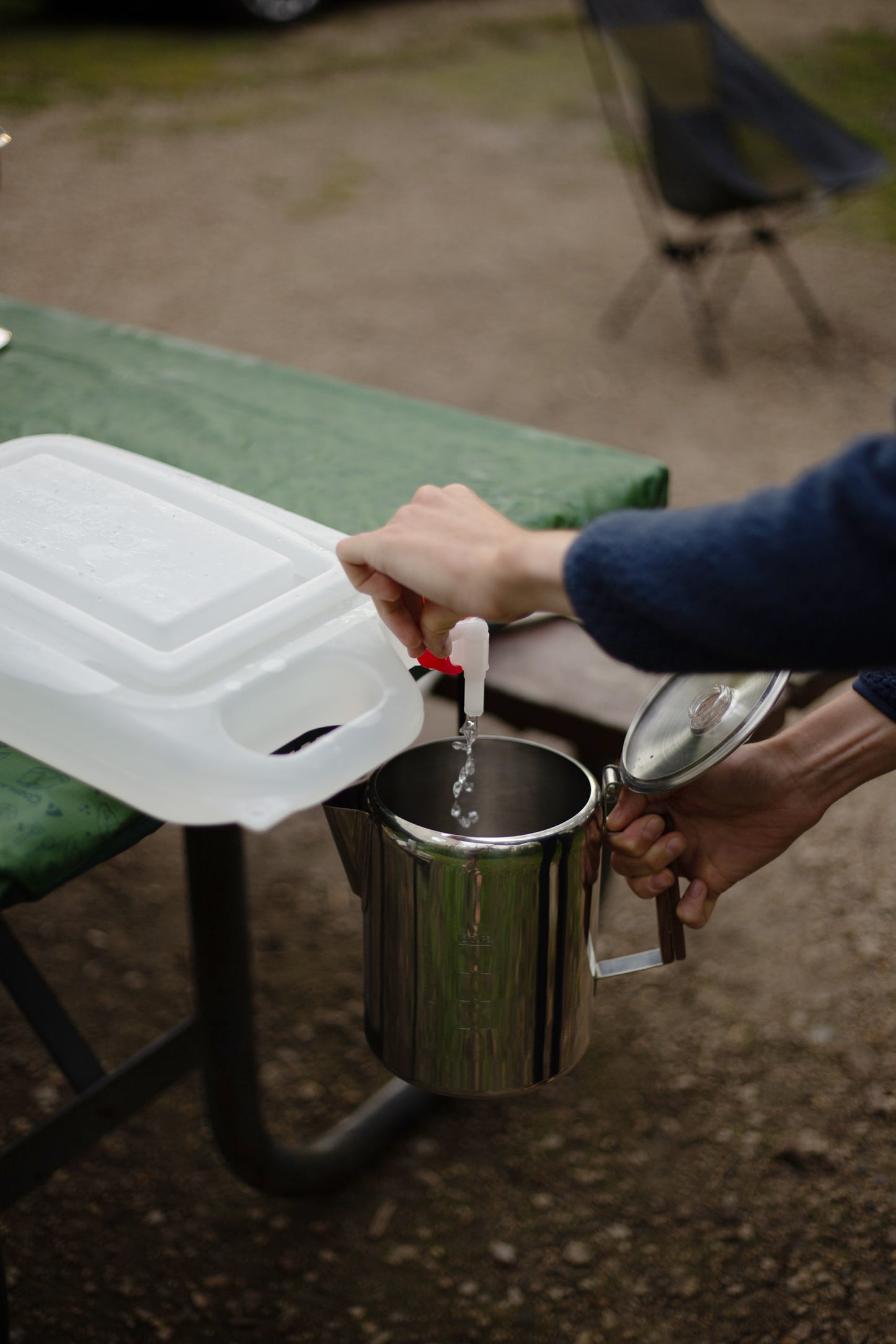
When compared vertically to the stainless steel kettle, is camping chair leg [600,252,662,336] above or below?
below

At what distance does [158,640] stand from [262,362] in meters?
0.97

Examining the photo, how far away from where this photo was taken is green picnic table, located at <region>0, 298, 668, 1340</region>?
137 cm

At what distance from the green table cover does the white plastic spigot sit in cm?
36

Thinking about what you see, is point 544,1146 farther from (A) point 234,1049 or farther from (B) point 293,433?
(B) point 293,433

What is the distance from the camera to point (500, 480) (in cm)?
151

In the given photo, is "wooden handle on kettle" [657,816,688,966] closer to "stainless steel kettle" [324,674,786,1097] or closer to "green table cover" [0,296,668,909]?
"stainless steel kettle" [324,674,786,1097]

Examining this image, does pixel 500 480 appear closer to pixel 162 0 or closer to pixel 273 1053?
pixel 273 1053

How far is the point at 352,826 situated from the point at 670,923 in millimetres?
357

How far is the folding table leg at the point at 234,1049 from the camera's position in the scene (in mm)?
1364

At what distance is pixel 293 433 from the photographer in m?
1.58

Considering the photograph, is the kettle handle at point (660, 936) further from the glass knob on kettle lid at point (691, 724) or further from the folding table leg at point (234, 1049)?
the folding table leg at point (234, 1049)

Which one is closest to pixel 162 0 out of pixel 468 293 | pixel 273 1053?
pixel 468 293

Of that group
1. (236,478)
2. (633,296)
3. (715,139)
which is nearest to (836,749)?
(236,478)

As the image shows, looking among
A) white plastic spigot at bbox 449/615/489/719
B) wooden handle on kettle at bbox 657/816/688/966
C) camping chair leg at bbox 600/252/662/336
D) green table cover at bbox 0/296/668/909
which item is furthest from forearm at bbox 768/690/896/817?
camping chair leg at bbox 600/252/662/336
